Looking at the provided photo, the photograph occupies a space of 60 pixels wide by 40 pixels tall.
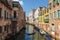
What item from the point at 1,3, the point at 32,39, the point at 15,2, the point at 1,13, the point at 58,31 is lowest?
the point at 32,39

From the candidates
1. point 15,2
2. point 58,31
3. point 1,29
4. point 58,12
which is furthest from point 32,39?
point 15,2

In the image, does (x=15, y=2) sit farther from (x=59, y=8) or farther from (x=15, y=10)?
(x=59, y=8)

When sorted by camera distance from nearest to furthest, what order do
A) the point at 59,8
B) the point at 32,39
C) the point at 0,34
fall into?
the point at 0,34 → the point at 59,8 → the point at 32,39

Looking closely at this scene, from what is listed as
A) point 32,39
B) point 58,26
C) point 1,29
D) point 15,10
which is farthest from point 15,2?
point 1,29

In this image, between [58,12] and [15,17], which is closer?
[58,12]

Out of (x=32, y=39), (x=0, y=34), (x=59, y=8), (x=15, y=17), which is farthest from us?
(x=15, y=17)

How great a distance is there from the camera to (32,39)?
29656mm

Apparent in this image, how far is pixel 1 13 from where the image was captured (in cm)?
2100

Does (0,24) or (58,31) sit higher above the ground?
(0,24)

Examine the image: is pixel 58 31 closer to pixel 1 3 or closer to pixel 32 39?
pixel 32 39

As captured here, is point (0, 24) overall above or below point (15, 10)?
below

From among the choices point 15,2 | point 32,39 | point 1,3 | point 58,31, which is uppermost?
point 15,2

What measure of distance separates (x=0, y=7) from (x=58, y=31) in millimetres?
12560

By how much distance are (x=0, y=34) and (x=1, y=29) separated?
98 centimetres
